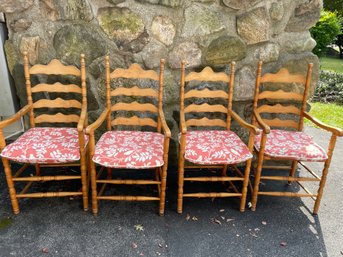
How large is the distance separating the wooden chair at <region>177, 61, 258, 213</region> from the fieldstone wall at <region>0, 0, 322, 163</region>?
0.69 feet

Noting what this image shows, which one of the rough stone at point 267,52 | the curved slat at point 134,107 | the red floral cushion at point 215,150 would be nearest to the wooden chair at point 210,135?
the red floral cushion at point 215,150

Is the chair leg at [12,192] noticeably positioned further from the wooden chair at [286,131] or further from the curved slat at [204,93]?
the wooden chair at [286,131]

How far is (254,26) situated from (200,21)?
1.48 feet

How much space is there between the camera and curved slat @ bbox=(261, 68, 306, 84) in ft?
7.98

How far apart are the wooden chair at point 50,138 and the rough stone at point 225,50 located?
1.04 meters

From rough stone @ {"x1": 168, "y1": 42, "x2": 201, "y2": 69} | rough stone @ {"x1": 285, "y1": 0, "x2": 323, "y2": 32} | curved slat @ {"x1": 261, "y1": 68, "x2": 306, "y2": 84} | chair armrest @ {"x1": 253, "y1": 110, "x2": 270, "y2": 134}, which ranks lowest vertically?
chair armrest @ {"x1": 253, "y1": 110, "x2": 270, "y2": 134}

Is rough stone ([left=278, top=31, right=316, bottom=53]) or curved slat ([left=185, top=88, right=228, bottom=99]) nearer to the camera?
curved slat ([left=185, top=88, right=228, bottom=99])

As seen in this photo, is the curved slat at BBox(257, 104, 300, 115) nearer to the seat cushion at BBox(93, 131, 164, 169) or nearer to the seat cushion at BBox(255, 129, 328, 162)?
the seat cushion at BBox(255, 129, 328, 162)

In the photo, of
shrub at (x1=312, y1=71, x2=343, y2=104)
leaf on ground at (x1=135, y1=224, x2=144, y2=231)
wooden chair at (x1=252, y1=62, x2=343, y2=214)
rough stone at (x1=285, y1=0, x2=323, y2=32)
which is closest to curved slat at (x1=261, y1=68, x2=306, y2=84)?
wooden chair at (x1=252, y1=62, x2=343, y2=214)

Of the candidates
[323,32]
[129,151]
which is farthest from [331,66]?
[129,151]

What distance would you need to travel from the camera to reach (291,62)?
260 cm

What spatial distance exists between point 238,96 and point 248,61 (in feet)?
1.02

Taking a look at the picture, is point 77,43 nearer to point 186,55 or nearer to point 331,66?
point 186,55

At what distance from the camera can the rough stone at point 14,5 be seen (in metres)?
2.37
